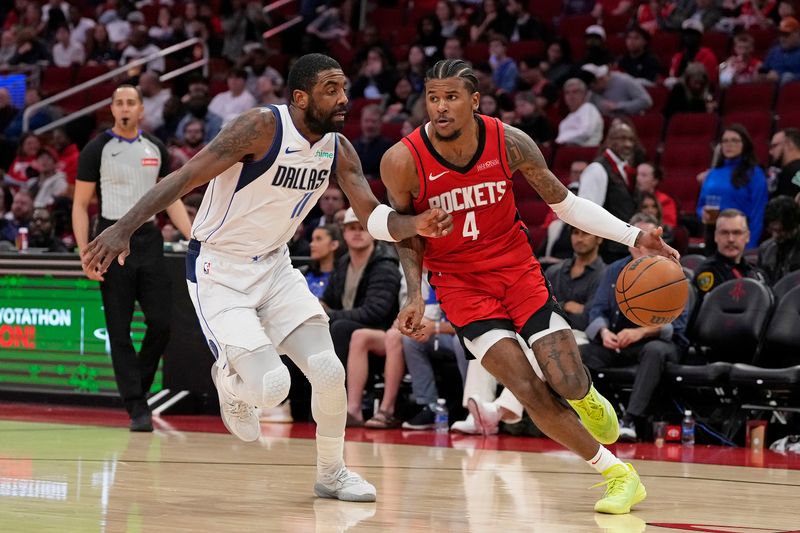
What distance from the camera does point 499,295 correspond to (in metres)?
5.45

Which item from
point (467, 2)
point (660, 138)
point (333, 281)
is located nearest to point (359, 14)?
point (467, 2)

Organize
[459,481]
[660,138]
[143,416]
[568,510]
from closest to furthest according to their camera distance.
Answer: [568,510] → [459,481] → [143,416] → [660,138]

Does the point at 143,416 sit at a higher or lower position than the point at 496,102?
lower

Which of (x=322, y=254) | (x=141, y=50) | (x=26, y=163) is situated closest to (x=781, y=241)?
(x=322, y=254)

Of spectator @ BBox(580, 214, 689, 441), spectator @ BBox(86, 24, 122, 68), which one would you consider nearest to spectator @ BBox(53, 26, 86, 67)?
spectator @ BBox(86, 24, 122, 68)

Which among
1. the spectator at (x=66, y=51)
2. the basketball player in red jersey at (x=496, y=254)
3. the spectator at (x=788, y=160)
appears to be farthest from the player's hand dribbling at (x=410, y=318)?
the spectator at (x=66, y=51)

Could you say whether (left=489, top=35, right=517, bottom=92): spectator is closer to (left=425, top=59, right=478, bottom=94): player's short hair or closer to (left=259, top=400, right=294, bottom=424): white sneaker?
(left=259, top=400, right=294, bottom=424): white sneaker

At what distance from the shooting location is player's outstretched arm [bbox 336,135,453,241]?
16.5ft

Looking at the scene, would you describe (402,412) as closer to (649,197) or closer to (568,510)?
(649,197)

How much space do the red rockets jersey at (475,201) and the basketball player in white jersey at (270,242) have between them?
24 cm

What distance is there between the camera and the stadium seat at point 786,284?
28.2 ft

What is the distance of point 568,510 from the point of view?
5.25 metres

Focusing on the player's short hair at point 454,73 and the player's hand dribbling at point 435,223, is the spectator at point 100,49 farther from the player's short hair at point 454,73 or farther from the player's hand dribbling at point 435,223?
the player's hand dribbling at point 435,223

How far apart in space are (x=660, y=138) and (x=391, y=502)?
26.7ft
